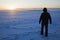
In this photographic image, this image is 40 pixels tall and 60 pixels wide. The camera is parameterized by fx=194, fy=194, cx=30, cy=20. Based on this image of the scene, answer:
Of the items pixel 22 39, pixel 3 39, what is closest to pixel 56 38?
pixel 22 39

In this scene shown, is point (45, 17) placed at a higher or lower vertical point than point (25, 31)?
higher

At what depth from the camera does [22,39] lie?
33.7 ft

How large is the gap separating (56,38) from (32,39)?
1293mm

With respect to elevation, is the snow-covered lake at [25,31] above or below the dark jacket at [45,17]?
below

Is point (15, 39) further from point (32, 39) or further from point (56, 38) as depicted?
point (56, 38)

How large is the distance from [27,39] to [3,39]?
1361 mm

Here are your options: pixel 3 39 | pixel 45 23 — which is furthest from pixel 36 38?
pixel 3 39

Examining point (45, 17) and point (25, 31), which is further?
point (25, 31)

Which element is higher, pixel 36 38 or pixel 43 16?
pixel 43 16

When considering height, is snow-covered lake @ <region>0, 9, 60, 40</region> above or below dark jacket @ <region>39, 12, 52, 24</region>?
below

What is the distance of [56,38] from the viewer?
10398 millimetres

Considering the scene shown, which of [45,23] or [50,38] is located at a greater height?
[45,23]

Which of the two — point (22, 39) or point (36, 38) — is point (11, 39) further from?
point (36, 38)

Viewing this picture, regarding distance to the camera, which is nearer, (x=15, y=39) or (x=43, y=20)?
(x=15, y=39)
